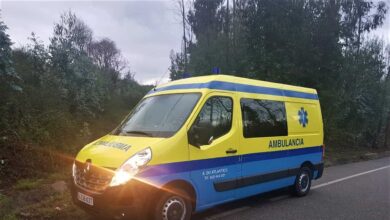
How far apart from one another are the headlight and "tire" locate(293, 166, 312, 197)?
4333mm

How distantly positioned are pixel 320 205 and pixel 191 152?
11.4 ft

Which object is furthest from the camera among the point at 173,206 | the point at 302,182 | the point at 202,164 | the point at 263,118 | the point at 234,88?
the point at 302,182

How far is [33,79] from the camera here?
464 inches

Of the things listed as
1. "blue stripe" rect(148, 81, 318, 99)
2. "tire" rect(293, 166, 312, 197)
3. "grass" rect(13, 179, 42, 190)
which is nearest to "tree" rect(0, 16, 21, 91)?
"grass" rect(13, 179, 42, 190)

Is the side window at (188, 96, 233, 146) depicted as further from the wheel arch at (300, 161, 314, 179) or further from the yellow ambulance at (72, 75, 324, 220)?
the wheel arch at (300, 161, 314, 179)

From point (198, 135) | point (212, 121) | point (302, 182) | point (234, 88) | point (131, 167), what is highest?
point (234, 88)

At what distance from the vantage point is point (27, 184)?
7211 mm

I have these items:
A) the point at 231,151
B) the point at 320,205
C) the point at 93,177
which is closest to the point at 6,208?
the point at 93,177

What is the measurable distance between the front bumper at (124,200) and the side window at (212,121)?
3.55ft

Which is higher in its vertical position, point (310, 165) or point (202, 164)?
point (202, 164)

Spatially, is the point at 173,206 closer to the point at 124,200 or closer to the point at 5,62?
the point at 124,200

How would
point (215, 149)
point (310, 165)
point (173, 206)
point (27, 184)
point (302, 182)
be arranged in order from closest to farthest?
point (173, 206) < point (215, 149) < point (27, 184) < point (302, 182) < point (310, 165)

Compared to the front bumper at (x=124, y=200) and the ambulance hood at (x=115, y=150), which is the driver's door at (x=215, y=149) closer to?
the ambulance hood at (x=115, y=150)

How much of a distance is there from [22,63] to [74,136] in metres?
4.46
